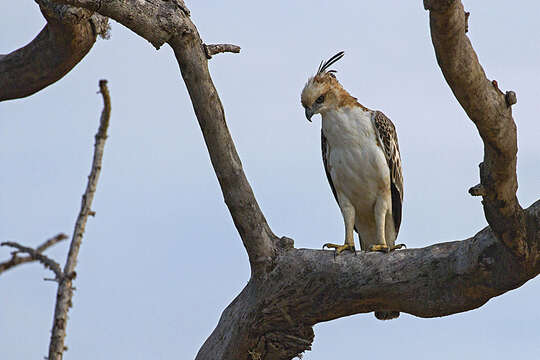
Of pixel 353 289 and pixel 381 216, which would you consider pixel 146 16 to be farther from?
pixel 381 216

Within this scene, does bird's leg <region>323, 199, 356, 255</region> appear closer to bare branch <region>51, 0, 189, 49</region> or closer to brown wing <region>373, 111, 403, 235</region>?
brown wing <region>373, 111, 403, 235</region>

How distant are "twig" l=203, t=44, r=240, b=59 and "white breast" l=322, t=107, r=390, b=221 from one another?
67.6 inches

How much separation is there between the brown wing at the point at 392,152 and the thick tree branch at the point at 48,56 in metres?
2.46

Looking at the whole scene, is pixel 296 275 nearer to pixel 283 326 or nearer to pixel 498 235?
pixel 283 326

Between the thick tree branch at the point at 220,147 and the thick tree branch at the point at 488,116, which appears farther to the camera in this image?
the thick tree branch at the point at 220,147

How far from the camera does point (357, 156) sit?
764cm

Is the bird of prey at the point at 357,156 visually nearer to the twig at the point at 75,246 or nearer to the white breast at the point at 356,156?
the white breast at the point at 356,156

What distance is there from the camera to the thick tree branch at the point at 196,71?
5.86 meters

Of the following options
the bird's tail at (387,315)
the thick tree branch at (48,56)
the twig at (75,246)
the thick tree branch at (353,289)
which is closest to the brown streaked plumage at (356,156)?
the bird's tail at (387,315)

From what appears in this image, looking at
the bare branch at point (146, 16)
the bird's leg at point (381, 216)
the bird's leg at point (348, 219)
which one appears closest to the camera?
the bare branch at point (146, 16)

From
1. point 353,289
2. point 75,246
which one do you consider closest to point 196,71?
point 353,289

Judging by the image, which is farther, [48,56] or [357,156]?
[357,156]

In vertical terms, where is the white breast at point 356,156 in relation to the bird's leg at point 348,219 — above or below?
above

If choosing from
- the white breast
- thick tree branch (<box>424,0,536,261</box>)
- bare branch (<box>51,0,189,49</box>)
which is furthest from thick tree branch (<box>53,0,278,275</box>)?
the white breast
